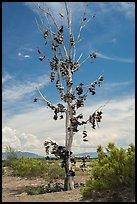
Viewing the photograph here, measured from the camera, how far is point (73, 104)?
1251 centimetres

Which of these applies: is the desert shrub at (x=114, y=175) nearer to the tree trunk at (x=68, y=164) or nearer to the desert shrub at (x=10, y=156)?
the tree trunk at (x=68, y=164)

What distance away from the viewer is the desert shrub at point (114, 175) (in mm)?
8258

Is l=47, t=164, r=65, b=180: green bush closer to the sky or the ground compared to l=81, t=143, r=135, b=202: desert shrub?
closer to the ground

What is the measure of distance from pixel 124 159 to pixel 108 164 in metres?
0.40

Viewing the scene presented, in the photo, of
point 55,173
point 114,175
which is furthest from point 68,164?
point 55,173

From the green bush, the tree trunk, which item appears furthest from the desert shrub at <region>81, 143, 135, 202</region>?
the green bush

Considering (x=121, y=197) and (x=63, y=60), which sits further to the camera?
(x=63, y=60)

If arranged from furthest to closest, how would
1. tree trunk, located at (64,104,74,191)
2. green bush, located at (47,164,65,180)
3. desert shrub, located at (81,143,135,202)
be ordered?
1. green bush, located at (47,164,65,180)
2. tree trunk, located at (64,104,74,191)
3. desert shrub, located at (81,143,135,202)

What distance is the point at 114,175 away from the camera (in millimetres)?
8312

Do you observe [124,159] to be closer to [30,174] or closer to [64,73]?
[64,73]

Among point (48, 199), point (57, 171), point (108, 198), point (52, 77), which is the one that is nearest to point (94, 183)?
point (108, 198)

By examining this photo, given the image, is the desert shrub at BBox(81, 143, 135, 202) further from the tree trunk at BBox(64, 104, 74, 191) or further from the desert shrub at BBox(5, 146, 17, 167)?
the desert shrub at BBox(5, 146, 17, 167)

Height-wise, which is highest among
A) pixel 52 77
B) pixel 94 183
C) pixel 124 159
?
pixel 52 77

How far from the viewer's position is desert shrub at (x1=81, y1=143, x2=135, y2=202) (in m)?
8.26
